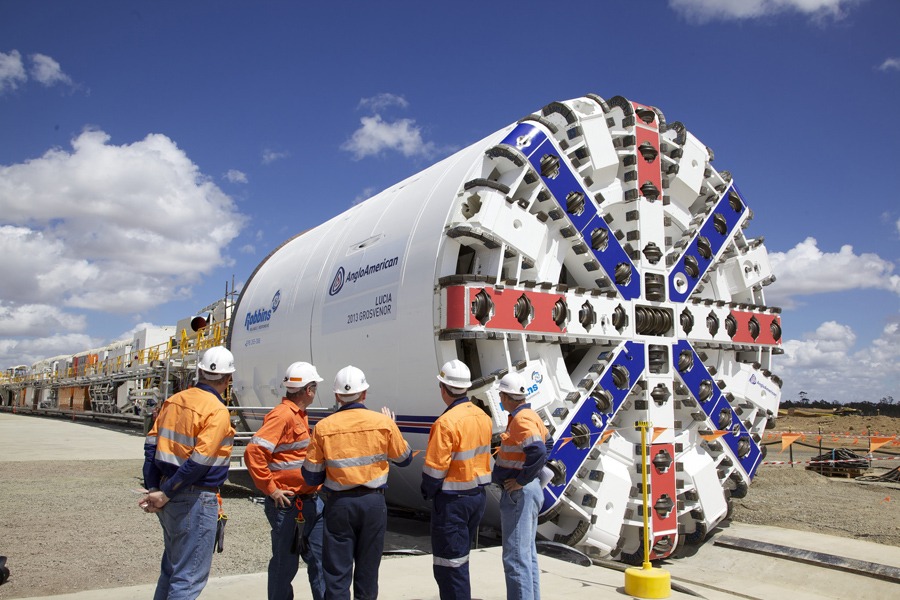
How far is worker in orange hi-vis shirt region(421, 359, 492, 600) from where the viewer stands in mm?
4328

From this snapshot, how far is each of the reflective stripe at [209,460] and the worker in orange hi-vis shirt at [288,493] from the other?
0.24 metres

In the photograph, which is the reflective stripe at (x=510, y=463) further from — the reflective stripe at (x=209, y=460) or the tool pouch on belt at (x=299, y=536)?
the reflective stripe at (x=209, y=460)

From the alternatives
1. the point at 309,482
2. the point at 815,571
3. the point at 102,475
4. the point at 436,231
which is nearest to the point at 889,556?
the point at 815,571

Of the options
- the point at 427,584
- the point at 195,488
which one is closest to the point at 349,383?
the point at 195,488

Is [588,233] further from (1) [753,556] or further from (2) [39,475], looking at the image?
(2) [39,475]

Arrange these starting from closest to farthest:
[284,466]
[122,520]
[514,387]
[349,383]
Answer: [349,383] < [284,466] < [514,387] < [122,520]

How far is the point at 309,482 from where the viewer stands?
169 inches

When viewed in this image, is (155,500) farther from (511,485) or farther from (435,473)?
(511,485)

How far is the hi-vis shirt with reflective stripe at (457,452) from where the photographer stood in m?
4.42

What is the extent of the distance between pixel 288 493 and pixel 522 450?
5.36 feet

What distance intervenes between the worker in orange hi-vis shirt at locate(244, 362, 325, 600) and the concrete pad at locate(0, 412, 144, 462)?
1355 cm

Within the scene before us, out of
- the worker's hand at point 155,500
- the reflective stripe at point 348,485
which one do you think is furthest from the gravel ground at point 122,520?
the reflective stripe at point 348,485

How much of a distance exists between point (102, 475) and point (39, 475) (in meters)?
1.17

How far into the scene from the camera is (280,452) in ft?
15.2
